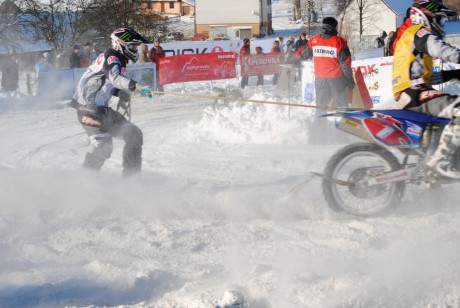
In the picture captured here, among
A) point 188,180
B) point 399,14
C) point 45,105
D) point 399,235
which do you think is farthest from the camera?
point 399,14

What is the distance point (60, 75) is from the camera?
56.6 feet

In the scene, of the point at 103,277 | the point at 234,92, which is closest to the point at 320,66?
the point at 234,92

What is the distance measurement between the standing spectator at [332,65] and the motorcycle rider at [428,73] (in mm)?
3821

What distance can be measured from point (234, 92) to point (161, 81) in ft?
19.0

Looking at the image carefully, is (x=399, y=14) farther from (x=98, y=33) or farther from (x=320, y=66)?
(x=320, y=66)

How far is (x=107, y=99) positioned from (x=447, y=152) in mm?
3420

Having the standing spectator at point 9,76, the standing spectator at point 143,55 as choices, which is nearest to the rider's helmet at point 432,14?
the standing spectator at point 143,55

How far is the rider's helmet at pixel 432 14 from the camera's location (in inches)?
211

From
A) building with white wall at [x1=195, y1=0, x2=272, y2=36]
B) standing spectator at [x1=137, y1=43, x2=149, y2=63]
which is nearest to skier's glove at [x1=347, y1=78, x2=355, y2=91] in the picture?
standing spectator at [x1=137, y1=43, x2=149, y2=63]

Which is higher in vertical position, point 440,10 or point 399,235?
point 440,10

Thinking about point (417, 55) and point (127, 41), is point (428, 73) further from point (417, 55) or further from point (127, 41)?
point (127, 41)

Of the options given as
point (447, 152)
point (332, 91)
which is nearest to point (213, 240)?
point (447, 152)

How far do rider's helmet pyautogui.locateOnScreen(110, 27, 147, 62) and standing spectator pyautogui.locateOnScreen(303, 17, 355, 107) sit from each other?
366cm

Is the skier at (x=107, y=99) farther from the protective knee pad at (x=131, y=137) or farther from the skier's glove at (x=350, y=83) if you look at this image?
the skier's glove at (x=350, y=83)
